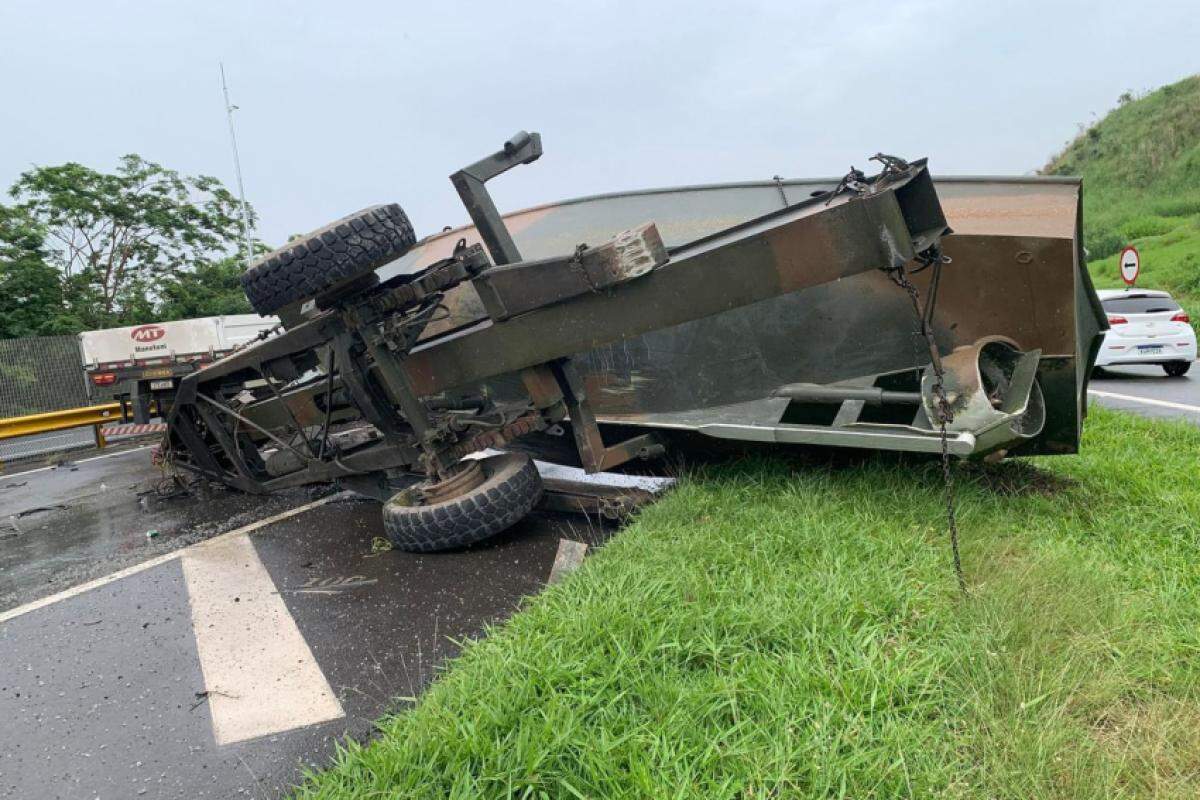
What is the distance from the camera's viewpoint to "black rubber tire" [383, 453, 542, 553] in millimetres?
3357

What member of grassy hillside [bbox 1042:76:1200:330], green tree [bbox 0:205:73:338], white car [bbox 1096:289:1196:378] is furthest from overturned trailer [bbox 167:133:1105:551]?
green tree [bbox 0:205:73:338]

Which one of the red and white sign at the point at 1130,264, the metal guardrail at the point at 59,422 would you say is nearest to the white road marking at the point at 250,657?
the metal guardrail at the point at 59,422

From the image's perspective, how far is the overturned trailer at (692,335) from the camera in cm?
263

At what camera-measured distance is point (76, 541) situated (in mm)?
4668

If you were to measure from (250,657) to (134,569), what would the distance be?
67.7 inches

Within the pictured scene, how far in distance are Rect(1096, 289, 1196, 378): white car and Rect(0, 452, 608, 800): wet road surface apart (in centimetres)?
992

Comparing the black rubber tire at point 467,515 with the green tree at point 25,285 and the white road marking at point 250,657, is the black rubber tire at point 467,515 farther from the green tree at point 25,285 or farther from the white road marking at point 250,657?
the green tree at point 25,285

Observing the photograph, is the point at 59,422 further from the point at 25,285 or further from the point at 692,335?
the point at 25,285

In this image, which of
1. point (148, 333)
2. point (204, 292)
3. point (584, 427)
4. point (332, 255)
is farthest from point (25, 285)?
point (584, 427)

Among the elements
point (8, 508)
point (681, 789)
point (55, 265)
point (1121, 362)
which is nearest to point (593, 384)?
point (681, 789)

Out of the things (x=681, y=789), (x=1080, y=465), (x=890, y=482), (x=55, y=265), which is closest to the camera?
(x=681, y=789)

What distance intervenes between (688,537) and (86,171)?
24017mm

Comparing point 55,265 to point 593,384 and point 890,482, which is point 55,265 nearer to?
point 593,384

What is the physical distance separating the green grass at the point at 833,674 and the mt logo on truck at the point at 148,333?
1241 cm
